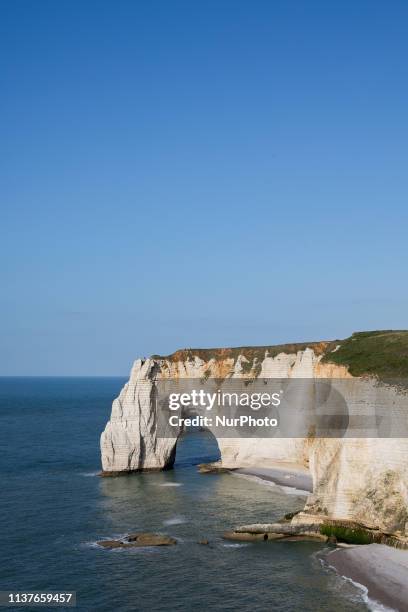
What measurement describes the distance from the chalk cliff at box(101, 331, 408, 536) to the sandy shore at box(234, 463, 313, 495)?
→ 92 cm

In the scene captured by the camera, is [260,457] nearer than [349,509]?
No

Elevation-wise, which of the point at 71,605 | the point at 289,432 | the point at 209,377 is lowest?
the point at 71,605

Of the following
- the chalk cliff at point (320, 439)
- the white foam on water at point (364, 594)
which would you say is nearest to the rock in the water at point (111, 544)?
the white foam on water at point (364, 594)

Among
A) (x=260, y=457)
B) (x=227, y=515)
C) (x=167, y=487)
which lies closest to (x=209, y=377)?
(x=260, y=457)

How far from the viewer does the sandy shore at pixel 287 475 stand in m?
57.3

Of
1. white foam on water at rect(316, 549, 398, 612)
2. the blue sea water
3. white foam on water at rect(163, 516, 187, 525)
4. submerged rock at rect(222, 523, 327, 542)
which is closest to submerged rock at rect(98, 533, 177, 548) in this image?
the blue sea water

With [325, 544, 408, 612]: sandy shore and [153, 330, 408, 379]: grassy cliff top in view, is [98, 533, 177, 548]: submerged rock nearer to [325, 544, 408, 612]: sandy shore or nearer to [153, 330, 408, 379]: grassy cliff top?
[325, 544, 408, 612]: sandy shore

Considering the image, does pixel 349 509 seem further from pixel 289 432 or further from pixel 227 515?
pixel 289 432

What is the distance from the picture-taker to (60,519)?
4519 cm

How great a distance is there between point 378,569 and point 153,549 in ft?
43.0

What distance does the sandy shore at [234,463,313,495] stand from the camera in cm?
5728

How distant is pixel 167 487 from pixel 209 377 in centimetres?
1424

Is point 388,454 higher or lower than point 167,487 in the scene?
higher

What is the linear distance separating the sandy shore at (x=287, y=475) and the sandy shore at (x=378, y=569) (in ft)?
57.2
